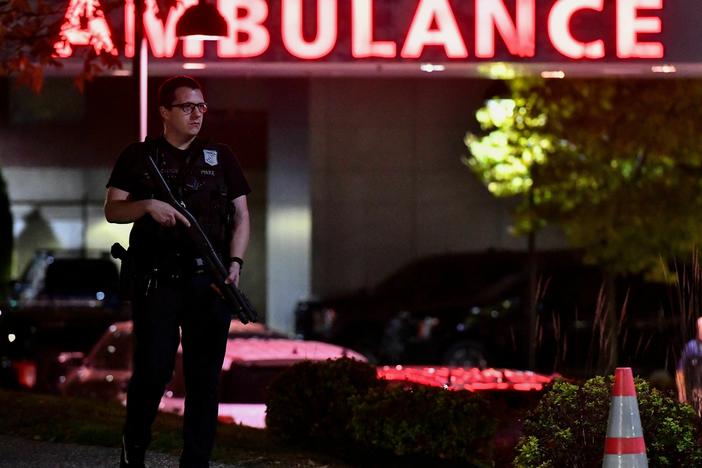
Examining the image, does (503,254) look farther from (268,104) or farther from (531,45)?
(531,45)

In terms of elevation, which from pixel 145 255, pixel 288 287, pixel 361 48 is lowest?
pixel 288 287

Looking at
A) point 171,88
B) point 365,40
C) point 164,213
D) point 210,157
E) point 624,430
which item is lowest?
point 624,430

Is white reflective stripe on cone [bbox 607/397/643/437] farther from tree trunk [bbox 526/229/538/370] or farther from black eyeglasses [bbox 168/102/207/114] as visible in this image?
tree trunk [bbox 526/229/538/370]

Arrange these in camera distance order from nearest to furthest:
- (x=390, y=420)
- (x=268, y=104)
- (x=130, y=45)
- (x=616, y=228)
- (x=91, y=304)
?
1. (x=390, y=420)
2. (x=130, y=45)
3. (x=91, y=304)
4. (x=616, y=228)
5. (x=268, y=104)

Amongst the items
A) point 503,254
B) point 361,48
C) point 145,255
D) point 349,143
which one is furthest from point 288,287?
point 145,255

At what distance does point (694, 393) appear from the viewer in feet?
28.1

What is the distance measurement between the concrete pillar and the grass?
57.4ft

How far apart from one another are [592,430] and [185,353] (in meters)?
1.70

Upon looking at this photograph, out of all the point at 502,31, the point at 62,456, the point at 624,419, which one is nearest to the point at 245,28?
the point at 502,31

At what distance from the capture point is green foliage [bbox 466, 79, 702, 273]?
68.7 ft

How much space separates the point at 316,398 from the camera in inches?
341

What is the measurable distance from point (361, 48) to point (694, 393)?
4379mm

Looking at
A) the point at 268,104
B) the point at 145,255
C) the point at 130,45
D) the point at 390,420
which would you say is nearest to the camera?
the point at 145,255

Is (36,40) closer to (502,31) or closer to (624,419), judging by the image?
(502,31)
